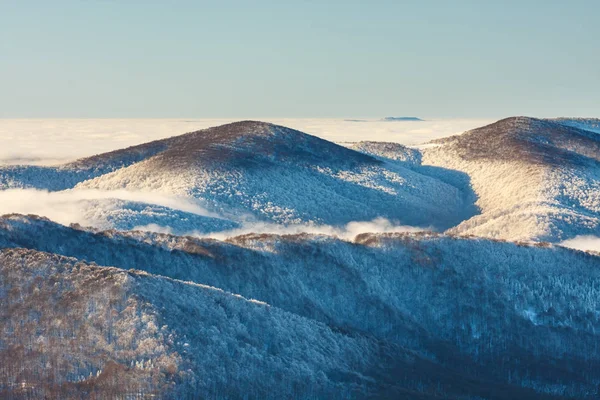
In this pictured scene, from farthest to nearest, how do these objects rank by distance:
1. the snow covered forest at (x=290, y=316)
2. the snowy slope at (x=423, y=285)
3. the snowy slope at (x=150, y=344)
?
the snowy slope at (x=423, y=285)
the snow covered forest at (x=290, y=316)
the snowy slope at (x=150, y=344)

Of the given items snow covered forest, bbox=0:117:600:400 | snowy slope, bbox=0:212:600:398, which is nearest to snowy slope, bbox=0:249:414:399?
snow covered forest, bbox=0:117:600:400

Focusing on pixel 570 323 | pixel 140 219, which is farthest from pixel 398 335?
pixel 140 219

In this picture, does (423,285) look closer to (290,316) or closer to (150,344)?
(290,316)

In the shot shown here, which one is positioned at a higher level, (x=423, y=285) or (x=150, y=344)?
(x=423, y=285)

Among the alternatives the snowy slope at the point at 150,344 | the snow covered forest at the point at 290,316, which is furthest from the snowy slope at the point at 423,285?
the snowy slope at the point at 150,344

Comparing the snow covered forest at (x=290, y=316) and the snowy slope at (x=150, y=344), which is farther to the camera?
the snow covered forest at (x=290, y=316)

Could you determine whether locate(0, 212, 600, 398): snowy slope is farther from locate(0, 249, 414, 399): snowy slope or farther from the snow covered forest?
locate(0, 249, 414, 399): snowy slope

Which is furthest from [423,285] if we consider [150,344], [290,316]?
[150,344]

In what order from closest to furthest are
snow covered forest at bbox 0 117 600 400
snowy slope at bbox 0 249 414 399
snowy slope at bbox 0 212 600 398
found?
snowy slope at bbox 0 249 414 399 → snow covered forest at bbox 0 117 600 400 → snowy slope at bbox 0 212 600 398

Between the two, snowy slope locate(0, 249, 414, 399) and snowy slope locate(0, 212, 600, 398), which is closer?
snowy slope locate(0, 249, 414, 399)

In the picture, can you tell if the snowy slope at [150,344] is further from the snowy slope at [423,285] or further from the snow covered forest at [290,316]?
A: the snowy slope at [423,285]
